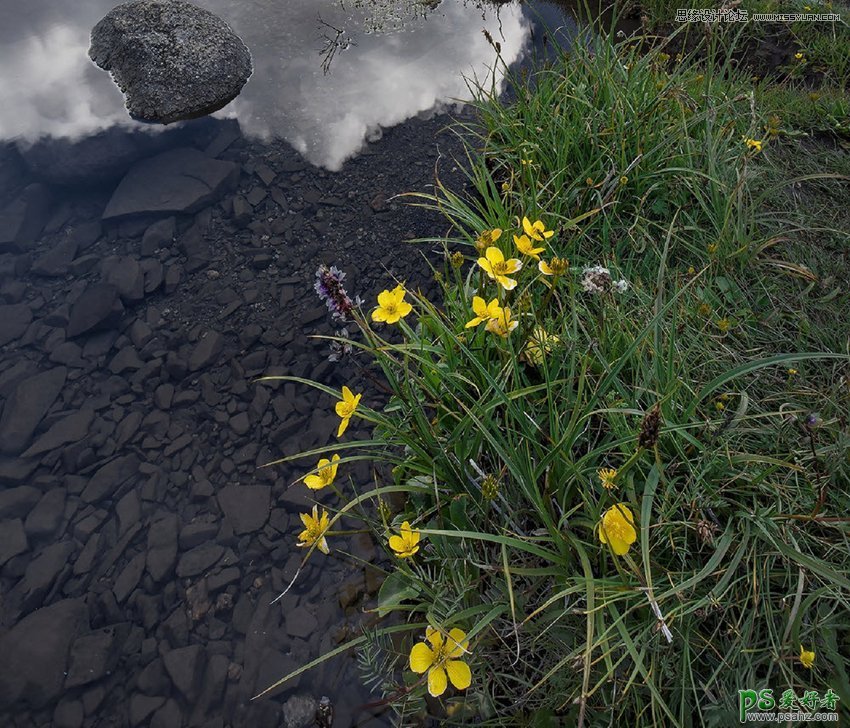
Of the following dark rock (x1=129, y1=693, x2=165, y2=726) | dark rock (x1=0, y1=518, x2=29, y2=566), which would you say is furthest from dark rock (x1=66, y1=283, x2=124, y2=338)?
dark rock (x1=129, y1=693, x2=165, y2=726)

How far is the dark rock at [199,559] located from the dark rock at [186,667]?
0.85ft

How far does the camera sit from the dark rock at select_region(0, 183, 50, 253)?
3088mm

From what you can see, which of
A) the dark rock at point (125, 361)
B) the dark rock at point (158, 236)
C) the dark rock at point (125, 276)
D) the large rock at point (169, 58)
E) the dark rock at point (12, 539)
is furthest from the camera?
the large rock at point (169, 58)

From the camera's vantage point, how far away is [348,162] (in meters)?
3.50

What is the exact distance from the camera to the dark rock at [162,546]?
2.09m

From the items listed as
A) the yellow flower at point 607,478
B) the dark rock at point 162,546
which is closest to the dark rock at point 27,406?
the dark rock at point 162,546

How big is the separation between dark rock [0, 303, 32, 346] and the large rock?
5.42ft

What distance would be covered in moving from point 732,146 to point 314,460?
8.15 ft

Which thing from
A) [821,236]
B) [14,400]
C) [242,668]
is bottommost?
[242,668]

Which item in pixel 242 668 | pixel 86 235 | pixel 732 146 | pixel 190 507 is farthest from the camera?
pixel 86 235

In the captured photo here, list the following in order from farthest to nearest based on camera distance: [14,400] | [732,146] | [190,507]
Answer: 1. [732,146]
2. [14,400]
3. [190,507]

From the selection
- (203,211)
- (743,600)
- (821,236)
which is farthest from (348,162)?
(743,600)

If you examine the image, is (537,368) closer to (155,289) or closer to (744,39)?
(155,289)

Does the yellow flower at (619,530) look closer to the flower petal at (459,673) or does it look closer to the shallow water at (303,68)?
the flower petal at (459,673)
